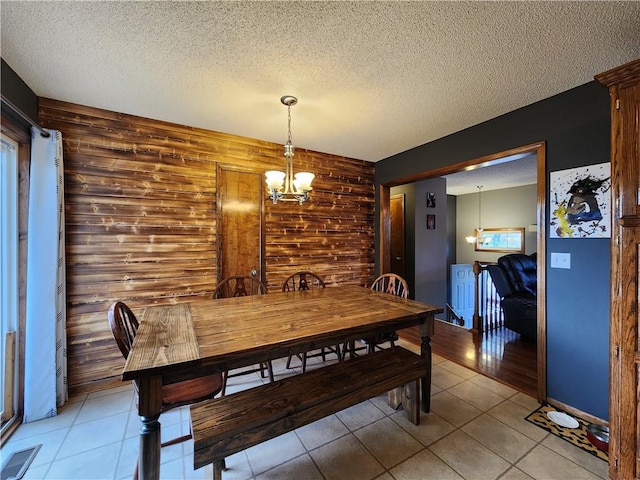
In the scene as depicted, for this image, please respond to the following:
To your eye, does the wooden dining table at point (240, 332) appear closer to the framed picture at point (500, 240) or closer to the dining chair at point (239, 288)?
the dining chair at point (239, 288)

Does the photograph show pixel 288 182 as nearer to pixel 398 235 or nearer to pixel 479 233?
pixel 398 235

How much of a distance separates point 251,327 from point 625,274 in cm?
205

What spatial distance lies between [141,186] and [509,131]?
11.9 ft

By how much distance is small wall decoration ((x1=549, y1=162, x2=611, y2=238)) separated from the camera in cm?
195

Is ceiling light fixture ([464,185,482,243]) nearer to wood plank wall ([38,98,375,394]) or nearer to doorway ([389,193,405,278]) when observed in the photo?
doorway ([389,193,405,278])

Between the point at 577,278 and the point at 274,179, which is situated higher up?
the point at 274,179

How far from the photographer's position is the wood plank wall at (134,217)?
2.43 m

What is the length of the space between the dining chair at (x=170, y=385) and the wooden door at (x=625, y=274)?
7.07 ft

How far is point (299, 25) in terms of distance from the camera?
151 centimetres

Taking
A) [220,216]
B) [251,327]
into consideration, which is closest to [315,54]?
[251,327]

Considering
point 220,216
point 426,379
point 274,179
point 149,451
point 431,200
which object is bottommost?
point 426,379

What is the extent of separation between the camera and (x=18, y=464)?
1.62 meters

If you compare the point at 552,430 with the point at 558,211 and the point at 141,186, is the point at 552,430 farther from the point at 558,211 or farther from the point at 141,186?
the point at 141,186

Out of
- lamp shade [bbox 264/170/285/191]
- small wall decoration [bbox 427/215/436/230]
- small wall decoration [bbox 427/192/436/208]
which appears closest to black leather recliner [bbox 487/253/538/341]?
small wall decoration [bbox 427/215/436/230]
